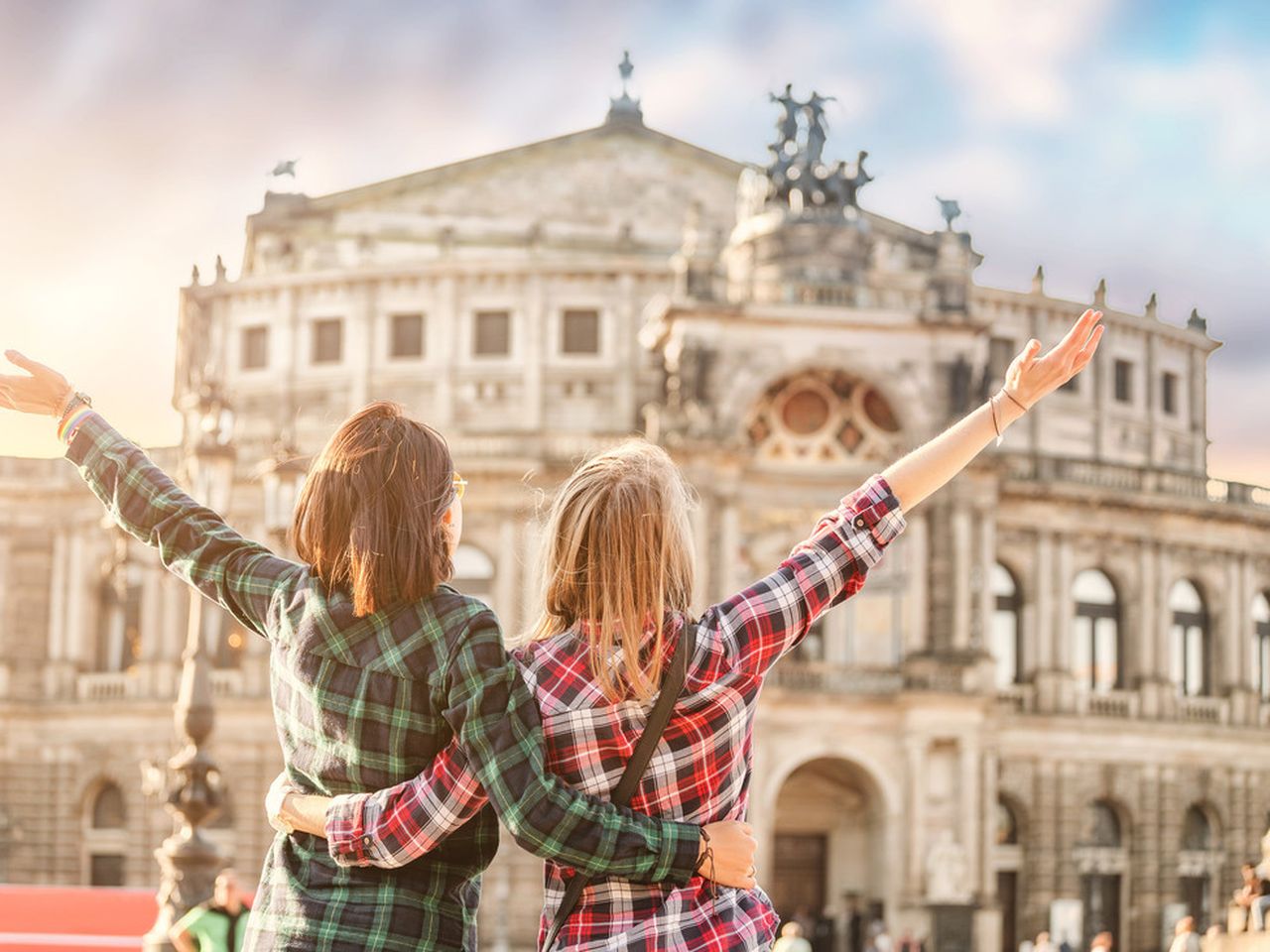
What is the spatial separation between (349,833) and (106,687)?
144ft

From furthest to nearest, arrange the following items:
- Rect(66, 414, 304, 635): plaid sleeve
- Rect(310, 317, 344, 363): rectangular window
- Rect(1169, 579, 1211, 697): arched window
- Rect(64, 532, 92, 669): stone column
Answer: Rect(1169, 579, 1211, 697): arched window < Rect(310, 317, 344, 363): rectangular window < Rect(64, 532, 92, 669): stone column < Rect(66, 414, 304, 635): plaid sleeve

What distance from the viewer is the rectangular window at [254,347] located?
48.7 meters

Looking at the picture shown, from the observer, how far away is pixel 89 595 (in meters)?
47.6

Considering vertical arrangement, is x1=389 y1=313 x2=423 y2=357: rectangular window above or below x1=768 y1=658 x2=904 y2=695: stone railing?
above

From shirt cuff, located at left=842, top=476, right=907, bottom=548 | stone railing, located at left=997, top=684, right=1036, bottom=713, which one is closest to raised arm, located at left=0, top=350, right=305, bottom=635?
shirt cuff, located at left=842, top=476, right=907, bottom=548

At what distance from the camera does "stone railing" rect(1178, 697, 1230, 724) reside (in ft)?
157

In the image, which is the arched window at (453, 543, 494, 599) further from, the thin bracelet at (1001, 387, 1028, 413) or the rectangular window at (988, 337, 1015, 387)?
the thin bracelet at (1001, 387, 1028, 413)

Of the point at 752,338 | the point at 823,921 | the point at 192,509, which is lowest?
the point at 823,921

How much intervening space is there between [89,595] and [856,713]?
19.3 m

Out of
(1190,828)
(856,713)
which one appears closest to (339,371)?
(856,713)

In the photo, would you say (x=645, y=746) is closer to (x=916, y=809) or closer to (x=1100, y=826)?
(x=916, y=809)

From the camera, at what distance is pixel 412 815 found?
4.30 m

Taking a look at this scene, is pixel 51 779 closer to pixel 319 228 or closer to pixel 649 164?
pixel 319 228

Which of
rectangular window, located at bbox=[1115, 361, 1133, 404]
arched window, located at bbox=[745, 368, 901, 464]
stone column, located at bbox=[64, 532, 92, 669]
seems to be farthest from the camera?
rectangular window, located at bbox=[1115, 361, 1133, 404]
